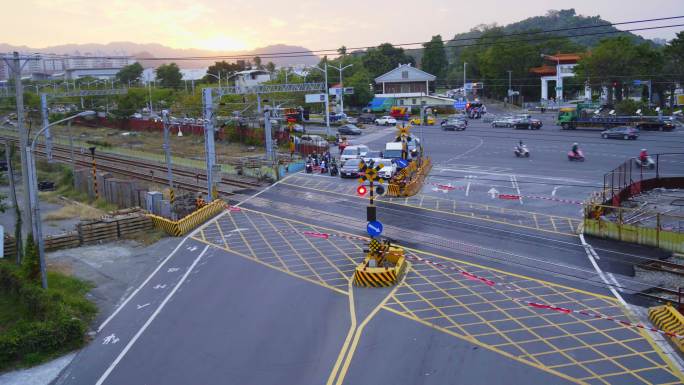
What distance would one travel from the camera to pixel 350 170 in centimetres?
4022

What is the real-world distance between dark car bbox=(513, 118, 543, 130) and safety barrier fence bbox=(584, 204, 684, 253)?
3731cm

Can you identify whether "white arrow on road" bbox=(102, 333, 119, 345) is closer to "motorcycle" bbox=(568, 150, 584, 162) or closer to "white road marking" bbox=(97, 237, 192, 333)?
"white road marking" bbox=(97, 237, 192, 333)

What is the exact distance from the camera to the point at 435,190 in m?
35.3

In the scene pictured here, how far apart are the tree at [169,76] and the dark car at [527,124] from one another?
259 feet

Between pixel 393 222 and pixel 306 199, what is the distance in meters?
8.02

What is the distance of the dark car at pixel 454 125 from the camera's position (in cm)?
6619

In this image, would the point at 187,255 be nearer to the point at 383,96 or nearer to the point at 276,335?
the point at 276,335

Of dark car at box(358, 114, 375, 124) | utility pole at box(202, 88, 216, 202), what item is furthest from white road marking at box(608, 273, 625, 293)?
dark car at box(358, 114, 375, 124)

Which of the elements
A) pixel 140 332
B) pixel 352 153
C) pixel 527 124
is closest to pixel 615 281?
pixel 140 332

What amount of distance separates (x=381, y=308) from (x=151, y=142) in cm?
6371

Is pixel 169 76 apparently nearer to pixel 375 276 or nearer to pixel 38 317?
pixel 38 317

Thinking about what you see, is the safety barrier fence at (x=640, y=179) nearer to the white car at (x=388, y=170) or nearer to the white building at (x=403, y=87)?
the white car at (x=388, y=170)

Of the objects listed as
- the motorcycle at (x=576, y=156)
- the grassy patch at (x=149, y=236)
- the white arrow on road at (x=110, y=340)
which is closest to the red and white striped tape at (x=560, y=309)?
the white arrow on road at (x=110, y=340)

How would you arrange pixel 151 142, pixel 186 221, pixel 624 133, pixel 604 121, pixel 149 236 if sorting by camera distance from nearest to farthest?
1. pixel 149 236
2. pixel 186 221
3. pixel 624 133
4. pixel 604 121
5. pixel 151 142
